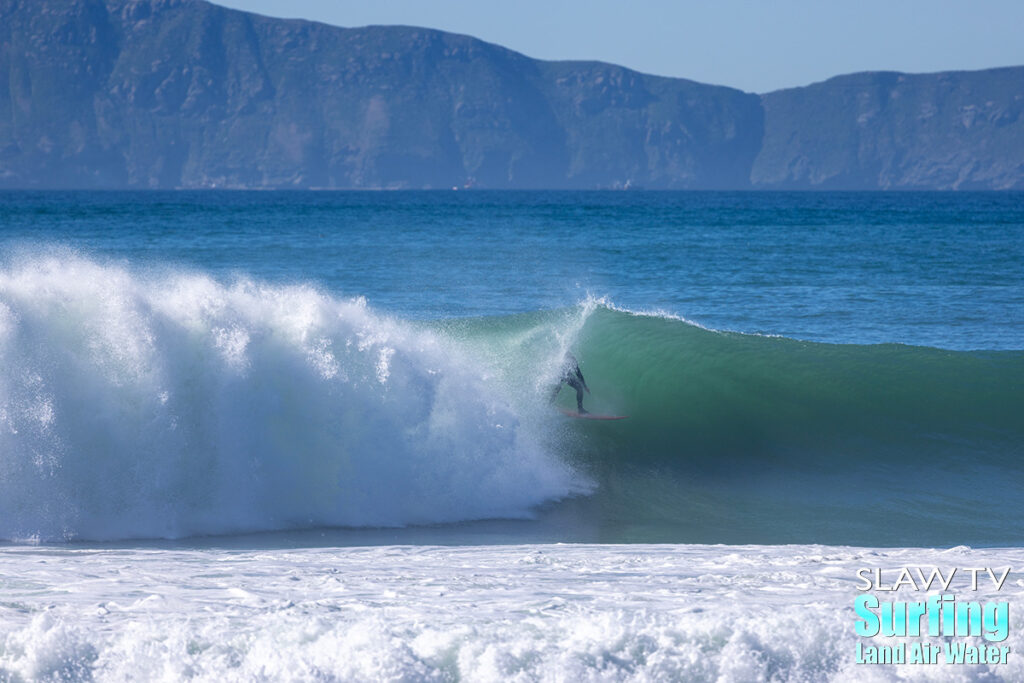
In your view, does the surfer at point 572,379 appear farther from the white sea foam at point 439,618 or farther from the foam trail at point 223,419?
the white sea foam at point 439,618

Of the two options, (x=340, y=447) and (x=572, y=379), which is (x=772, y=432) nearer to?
(x=572, y=379)

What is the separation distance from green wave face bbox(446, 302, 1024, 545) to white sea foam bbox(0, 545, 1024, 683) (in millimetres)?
1542

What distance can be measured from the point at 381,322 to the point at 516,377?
2.18m

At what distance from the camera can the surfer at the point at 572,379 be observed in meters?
11.5

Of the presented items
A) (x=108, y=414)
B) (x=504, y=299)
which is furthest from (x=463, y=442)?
(x=504, y=299)

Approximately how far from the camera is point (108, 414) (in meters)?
7.63

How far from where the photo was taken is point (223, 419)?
26.2 feet

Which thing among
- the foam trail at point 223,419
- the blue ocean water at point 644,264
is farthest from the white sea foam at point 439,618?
the blue ocean water at point 644,264

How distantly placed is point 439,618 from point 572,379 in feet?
21.1

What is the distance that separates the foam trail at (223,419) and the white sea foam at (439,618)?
77cm

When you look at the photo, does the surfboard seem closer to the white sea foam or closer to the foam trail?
the foam trail

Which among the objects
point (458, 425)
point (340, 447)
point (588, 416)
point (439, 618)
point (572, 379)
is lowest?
point (439, 618)

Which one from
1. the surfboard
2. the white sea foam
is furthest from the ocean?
the surfboard

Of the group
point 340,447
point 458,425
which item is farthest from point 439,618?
point 458,425
